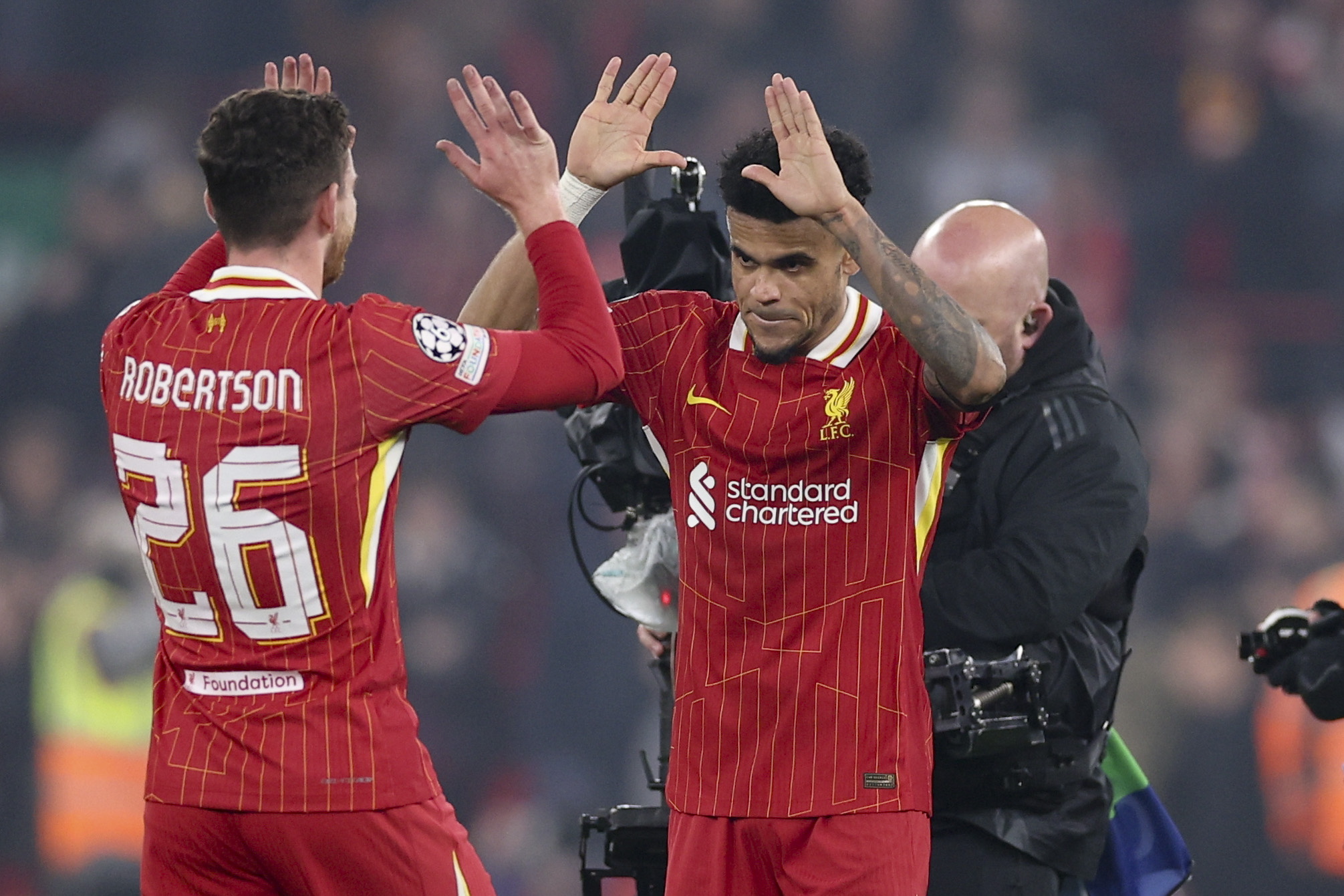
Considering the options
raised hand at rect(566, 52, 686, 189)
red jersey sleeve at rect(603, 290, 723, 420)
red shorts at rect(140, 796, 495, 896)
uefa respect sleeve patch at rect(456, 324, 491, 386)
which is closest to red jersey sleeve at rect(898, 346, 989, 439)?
red jersey sleeve at rect(603, 290, 723, 420)

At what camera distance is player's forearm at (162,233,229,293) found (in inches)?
109

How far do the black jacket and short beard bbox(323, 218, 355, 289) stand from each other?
1.32 m

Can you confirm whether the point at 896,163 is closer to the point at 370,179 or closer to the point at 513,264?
the point at 370,179

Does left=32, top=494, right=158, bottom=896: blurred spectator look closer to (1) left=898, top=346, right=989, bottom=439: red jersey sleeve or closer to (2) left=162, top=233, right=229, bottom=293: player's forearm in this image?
(2) left=162, top=233, right=229, bottom=293: player's forearm

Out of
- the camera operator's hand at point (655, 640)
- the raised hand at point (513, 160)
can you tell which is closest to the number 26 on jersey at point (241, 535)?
the raised hand at point (513, 160)

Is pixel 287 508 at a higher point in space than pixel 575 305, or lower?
lower

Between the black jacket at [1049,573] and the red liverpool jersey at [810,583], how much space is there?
1.47 feet

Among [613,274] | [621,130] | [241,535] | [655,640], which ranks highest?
[613,274]

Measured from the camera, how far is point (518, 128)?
2627 mm

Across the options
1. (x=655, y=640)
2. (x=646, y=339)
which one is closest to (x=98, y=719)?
(x=655, y=640)

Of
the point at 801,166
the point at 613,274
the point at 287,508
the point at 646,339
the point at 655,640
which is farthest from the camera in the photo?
the point at 613,274

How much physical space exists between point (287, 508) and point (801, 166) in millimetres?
965

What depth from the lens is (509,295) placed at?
2877mm

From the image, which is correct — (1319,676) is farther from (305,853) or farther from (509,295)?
(305,853)
